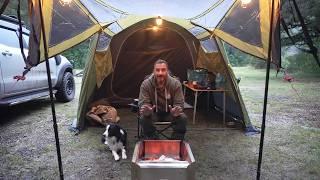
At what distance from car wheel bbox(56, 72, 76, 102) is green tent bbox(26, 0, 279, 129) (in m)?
1.13

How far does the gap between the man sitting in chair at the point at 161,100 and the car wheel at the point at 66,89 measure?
416 centimetres

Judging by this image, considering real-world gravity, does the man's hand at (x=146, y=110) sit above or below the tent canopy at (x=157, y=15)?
below

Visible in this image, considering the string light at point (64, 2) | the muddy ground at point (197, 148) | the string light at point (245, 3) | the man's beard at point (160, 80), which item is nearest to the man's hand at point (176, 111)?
the man's beard at point (160, 80)

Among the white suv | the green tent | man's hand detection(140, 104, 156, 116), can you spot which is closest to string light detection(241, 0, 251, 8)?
the green tent

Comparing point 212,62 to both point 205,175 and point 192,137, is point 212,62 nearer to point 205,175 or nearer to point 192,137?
point 192,137

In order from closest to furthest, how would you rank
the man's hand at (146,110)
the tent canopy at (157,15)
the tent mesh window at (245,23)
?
1. the tent canopy at (157,15)
2. the tent mesh window at (245,23)
3. the man's hand at (146,110)

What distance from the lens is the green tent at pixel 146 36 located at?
388 centimetres

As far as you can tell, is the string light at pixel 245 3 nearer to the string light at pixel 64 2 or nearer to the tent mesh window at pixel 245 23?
the tent mesh window at pixel 245 23

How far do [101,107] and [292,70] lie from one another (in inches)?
547

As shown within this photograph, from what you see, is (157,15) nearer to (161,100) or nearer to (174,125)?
(161,100)

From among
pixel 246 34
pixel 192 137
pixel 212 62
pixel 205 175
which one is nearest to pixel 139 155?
pixel 205 175

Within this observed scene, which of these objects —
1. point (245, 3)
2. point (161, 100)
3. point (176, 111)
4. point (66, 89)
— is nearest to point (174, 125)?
point (176, 111)

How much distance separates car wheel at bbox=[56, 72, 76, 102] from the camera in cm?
841

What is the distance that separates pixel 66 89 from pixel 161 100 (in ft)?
14.5
